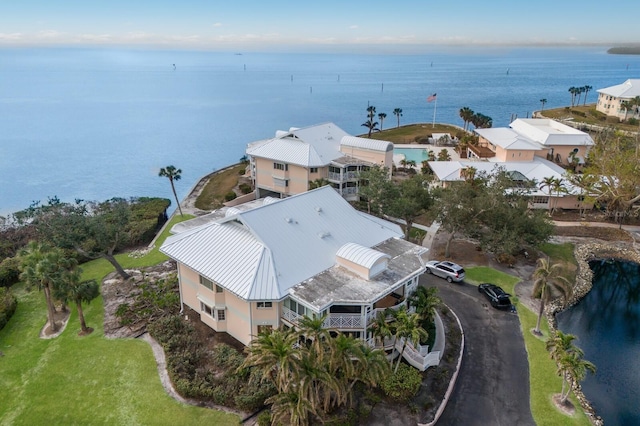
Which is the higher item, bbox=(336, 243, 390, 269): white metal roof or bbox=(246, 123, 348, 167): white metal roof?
bbox=(246, 123, 348, 167): white metal roof

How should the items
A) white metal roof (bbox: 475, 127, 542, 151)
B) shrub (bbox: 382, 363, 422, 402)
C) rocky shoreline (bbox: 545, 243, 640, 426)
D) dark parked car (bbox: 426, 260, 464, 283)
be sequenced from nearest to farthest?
shrub (bbox: 382, 363, 422, 402)
rocky shoreline (bbox: 545, 243, 640, 426)
dark parked car (bbox: 426, 260, 464, 283)
white metal roof (bbox: 475, 127, 542, 151)

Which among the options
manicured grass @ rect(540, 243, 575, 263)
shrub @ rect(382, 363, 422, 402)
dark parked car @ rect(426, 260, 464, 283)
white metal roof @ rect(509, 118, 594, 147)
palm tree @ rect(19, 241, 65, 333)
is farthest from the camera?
white metal roof @ rect(509, 118, 594, 147)

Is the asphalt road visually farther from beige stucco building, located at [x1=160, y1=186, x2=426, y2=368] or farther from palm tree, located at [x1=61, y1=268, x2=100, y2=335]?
palm tree, located at [x1=61, y1=268, x2=100, y2=335]

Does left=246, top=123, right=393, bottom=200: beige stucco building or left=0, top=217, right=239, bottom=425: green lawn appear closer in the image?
left=0, top=217, right=239, bottom=425: green lawn

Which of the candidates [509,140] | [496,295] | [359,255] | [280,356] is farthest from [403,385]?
[509,140]

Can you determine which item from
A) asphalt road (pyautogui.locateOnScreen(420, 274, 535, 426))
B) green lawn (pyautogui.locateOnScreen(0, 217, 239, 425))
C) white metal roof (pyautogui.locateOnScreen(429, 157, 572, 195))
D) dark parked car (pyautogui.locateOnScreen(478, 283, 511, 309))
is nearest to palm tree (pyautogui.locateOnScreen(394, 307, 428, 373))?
asphalt road (pyautogui.locateOnScreen(420, 274, 535, 426))

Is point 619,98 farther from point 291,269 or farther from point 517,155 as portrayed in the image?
point 291,269

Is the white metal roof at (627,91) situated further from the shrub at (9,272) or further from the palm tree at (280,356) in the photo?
the shrub at (9,272)
